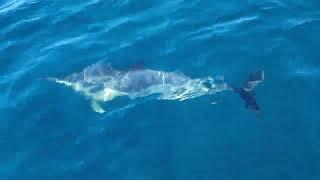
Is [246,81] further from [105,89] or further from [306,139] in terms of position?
[105,89]

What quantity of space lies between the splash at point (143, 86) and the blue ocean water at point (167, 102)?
12.4 inches

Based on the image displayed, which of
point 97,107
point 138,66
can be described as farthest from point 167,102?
point 97,107

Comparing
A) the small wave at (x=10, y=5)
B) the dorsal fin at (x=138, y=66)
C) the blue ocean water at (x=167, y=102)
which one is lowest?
the blue ocean water at (x=167, y=102)

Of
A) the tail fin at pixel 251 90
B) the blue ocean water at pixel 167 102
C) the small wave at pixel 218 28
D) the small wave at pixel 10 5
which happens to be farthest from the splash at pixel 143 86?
the small wave at pixel 10 5

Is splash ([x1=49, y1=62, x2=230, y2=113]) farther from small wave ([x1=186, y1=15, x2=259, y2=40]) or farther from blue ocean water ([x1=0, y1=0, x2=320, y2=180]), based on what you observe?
small wave ([x1=186, y1=15, x2=259, y2=40])

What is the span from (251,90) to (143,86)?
11.2 ft

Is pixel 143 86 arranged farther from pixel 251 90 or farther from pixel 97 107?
pixel 251 90

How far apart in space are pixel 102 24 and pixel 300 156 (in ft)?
34.4

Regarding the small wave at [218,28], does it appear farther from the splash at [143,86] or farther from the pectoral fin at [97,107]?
the pectoral fin at [97,107]

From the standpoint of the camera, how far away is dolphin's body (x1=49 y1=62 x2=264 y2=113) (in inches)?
618

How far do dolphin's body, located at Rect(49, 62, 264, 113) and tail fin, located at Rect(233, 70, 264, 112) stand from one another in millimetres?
97

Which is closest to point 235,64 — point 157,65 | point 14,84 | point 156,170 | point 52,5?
point 157,65

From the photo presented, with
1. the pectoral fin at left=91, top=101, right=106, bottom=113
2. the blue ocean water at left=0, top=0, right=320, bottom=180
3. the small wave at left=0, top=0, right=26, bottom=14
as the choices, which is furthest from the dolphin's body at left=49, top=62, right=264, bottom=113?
the small wave at left=0, top=0, right=26, bottom=14

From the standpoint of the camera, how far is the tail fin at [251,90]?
14.6 metres
